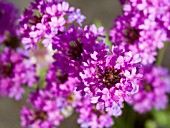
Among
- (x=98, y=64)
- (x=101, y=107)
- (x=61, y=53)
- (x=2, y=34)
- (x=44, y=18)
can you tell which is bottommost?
(x=101, y=107)

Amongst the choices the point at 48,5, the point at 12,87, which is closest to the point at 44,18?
the point at 48,5

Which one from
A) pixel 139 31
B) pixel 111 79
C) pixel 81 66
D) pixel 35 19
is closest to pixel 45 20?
pixel 35 19

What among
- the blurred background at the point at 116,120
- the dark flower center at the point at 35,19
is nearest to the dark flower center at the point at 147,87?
the blurred background at the point at 116,120

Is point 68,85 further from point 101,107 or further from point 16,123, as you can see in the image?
point 16,123

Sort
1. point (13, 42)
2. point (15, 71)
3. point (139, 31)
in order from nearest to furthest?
point (139, 31) < point (15, 71) < point (13, 42)

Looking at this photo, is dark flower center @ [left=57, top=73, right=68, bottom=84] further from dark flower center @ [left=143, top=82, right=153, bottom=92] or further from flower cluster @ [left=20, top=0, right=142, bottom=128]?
dark flower center @ [left=143, top=82, right=153, bottom=92]

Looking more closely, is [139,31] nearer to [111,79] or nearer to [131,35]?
[131,35]
